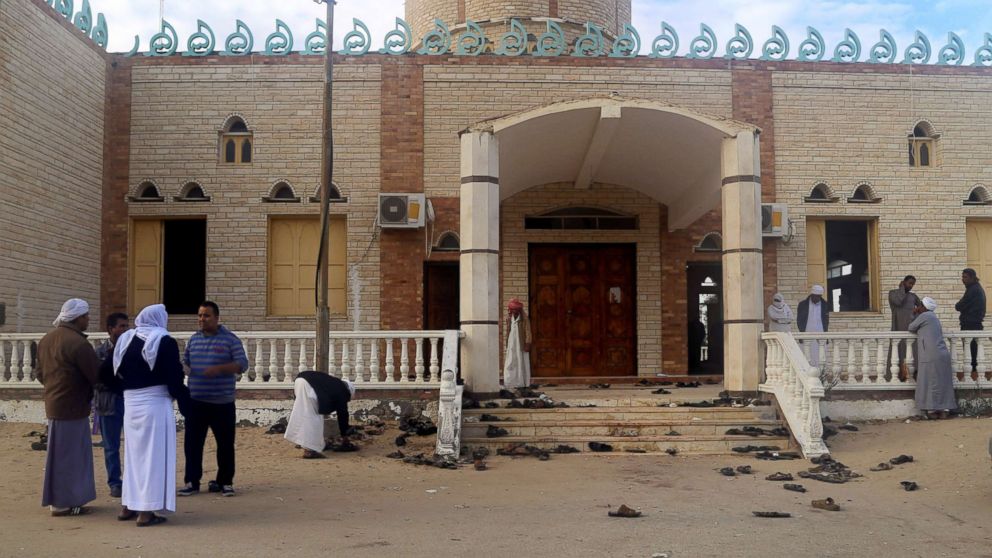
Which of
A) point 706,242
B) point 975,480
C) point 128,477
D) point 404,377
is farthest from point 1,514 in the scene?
point 706,242

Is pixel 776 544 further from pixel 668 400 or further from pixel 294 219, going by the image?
pixel 294 219

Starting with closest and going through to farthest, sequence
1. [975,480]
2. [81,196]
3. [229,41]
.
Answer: [975,480], [81,196], [229,41]

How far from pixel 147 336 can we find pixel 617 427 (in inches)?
240

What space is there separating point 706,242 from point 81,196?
1052 centimetres

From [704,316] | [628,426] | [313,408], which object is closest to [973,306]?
[704,316]

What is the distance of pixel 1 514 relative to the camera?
287 inches

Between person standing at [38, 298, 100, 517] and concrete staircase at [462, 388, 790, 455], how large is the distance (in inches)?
181

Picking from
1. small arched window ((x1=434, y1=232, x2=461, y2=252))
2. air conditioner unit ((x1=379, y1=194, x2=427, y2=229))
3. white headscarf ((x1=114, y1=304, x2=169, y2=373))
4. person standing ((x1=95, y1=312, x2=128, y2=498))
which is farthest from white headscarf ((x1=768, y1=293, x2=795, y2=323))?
white headscarf ((x1=114, y1=304, x2=169, y2=373))

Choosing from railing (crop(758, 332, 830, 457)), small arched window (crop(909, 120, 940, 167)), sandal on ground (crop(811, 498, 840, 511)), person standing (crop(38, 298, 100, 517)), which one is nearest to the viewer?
person standing (crop(38, 298, 100, 517))

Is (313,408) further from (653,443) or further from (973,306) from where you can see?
(973,306)

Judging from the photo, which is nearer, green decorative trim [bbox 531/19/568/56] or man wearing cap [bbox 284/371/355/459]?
man wearing cap [bbox 284/371/355/459]

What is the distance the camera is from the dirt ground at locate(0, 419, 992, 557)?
20.4ft

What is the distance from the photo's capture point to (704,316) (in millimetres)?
16719

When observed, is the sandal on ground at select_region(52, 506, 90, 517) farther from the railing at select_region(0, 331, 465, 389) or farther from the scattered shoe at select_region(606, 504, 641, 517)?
the railing at select_region(0, 331, 465, 389)
